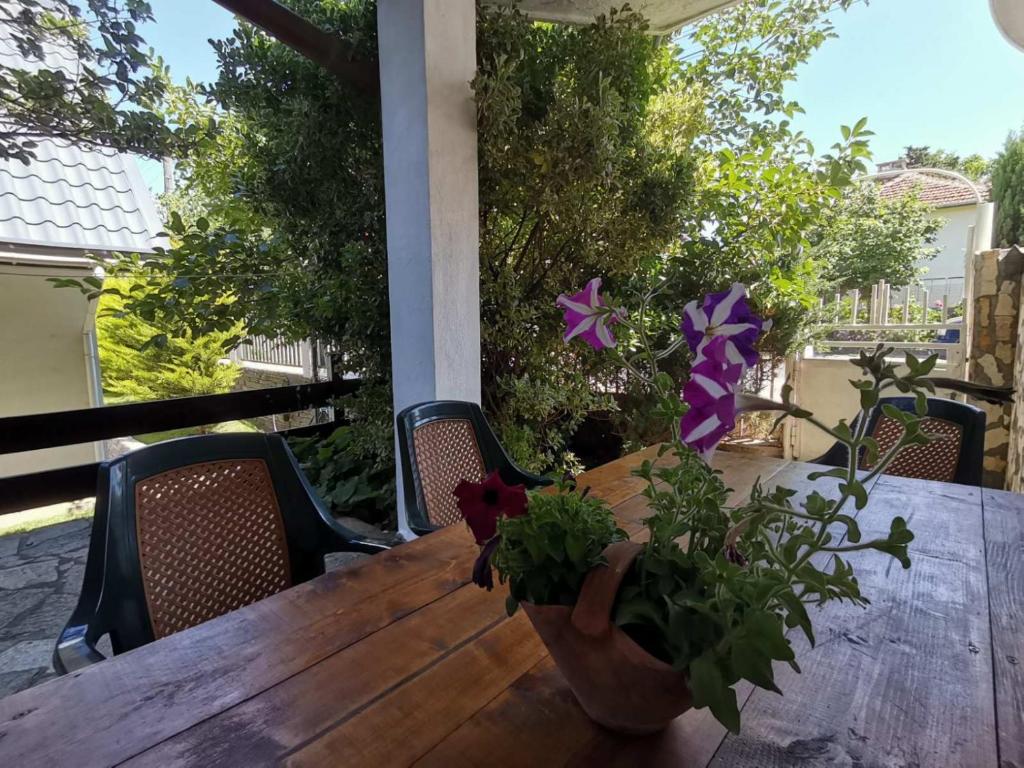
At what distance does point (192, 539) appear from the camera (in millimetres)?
1137

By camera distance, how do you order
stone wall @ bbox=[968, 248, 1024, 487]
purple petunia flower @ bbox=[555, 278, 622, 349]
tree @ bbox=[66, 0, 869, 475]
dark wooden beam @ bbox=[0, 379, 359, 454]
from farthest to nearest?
1. stone wall @ bbox=[968, 248, 1024, 487]
2. tree @ bbox=[66, 0, 869, 475]
3. dark wooden beam @ bbox=[0, 379, 359, 454]
4. purple petunia flower @ bbox=[555, 278, 622, 349]

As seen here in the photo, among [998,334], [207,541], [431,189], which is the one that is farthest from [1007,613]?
[998,334]

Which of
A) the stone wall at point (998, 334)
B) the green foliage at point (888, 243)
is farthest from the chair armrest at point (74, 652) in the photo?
the green foliage at point (888, 243)

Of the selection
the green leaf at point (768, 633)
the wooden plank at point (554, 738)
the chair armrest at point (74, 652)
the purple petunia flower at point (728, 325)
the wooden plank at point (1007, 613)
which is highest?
the purple petunia flower at point (728, 325)

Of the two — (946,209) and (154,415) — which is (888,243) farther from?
(154,415)

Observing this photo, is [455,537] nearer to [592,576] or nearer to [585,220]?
[592,576]

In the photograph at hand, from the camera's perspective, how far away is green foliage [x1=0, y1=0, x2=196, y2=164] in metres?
2.17

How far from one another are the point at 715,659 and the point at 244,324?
2.80 m

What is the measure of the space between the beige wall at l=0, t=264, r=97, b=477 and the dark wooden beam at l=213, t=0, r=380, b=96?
1880 mm

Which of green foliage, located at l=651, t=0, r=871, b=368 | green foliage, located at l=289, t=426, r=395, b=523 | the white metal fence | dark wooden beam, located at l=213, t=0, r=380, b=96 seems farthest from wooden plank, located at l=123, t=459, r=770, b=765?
green foliage, located at l=651, t=0, r=871, b=368

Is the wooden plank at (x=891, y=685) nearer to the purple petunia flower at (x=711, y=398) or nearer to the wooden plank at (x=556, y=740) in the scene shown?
the wooden plank at (x=556, y=740)

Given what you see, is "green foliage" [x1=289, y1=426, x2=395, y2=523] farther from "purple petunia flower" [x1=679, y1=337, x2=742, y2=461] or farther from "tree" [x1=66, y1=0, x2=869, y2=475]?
"purple petunia flower" [x1=679, y1=337, x2=742, y2=461]

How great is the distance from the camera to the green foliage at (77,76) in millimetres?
2172

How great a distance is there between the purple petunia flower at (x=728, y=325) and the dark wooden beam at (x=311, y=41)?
2.26 m
